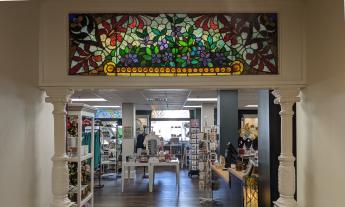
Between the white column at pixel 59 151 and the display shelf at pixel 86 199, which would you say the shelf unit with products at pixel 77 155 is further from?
the white column at pixel 59 151

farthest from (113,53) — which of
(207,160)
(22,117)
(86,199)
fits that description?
(207,160)

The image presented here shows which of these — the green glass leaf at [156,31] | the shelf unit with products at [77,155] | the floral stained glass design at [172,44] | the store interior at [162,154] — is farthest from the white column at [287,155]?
the shelf unit with products at [77,155]

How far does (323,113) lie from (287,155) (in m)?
0.54

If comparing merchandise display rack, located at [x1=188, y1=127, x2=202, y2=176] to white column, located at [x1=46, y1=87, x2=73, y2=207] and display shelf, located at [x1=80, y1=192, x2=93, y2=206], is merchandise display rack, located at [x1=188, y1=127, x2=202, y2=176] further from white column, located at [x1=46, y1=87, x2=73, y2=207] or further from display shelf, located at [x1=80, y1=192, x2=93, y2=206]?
white column, located at [x1=46, y1=87, x2=73, y2=207]

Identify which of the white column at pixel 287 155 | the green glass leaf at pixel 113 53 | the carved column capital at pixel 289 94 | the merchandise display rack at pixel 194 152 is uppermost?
the green glass leaf at pixel 113 53

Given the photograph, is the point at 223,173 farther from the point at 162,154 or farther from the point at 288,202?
the point at 162,154

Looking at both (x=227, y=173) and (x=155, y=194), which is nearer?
(x=227, y=173)

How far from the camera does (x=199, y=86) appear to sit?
3.05 m

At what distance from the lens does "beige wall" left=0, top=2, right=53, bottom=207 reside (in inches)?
92.7

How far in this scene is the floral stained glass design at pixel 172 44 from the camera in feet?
10.1

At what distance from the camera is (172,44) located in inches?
123

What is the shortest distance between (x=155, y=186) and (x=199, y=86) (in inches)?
361

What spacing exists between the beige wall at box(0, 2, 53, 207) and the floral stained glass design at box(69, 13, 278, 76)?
39cm

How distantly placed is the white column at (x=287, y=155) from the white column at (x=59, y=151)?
5.90 ft
